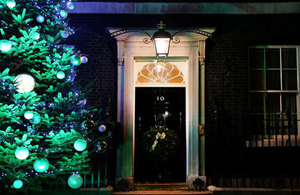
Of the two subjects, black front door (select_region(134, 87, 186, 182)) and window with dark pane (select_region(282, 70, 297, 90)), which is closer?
black front door (select_region(134, 87, 186, 182))

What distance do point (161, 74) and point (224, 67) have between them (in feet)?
5.53

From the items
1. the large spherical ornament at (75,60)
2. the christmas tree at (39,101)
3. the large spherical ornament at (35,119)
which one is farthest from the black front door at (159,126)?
the large spherical ornament at (35,119)

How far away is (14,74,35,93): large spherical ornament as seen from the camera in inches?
152

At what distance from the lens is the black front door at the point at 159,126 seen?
7332 mm

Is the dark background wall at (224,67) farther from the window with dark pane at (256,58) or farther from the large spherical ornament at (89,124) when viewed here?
the large spherical ornament at (89,124)

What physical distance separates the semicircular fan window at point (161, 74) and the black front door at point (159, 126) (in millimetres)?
217

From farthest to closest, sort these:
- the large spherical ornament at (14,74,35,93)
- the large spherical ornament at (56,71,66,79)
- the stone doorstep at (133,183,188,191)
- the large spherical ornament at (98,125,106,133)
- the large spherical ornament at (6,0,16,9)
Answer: the stone doorstep at (133,183,188,191), the large spherical ornament at (98,125,106,133), the large spherical ornament at (56,71,66,79), the large spherical ornament at (6,0,16,9), the large spherical ornament at (14,74,35,93)

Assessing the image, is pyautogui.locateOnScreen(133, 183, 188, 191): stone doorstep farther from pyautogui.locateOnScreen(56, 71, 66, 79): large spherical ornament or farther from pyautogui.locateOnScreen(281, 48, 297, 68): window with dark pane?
pyautogui.locateOnScreen(281, 48, 297, 68): window with dark pane

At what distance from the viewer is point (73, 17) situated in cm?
750

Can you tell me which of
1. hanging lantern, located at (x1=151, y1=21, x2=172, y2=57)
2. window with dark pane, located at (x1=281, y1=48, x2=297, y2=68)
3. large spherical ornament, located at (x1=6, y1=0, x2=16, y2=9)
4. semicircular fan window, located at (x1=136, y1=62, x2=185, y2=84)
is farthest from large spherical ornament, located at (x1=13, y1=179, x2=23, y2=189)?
window with dark pane, located at (x1=281, y1=48, x2=297, y2=68)

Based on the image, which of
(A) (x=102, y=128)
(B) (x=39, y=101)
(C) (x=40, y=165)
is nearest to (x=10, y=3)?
(B) (x=39, y=101)

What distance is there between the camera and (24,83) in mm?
3902

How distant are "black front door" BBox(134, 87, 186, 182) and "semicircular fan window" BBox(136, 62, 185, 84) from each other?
0.71 feet

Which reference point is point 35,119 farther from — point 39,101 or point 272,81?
point 272,81
